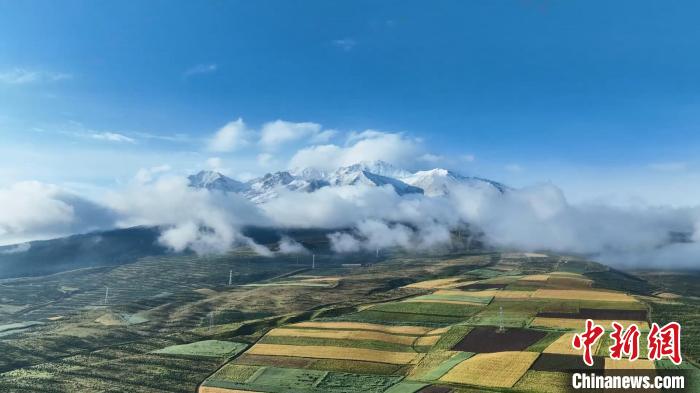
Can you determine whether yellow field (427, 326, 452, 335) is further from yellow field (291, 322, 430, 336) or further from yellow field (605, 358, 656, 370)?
yellow field (605, 358, 656, 370)

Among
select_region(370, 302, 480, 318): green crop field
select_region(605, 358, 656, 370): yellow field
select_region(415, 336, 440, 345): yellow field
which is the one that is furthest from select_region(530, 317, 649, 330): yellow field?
select_region(605, 358, 656, 370): yellow field

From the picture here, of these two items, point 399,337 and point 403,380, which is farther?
point 399,337

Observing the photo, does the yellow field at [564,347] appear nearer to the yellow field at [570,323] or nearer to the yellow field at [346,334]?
the yellow field at [570,323]

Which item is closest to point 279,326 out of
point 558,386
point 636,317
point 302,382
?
point 302,382

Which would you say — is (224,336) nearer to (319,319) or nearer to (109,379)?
(319,319)

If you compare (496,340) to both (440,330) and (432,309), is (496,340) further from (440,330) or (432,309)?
(432,309)

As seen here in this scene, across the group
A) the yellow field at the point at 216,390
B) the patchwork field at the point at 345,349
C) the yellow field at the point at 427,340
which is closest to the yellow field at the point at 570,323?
the patchwork field at the point at 345,349
